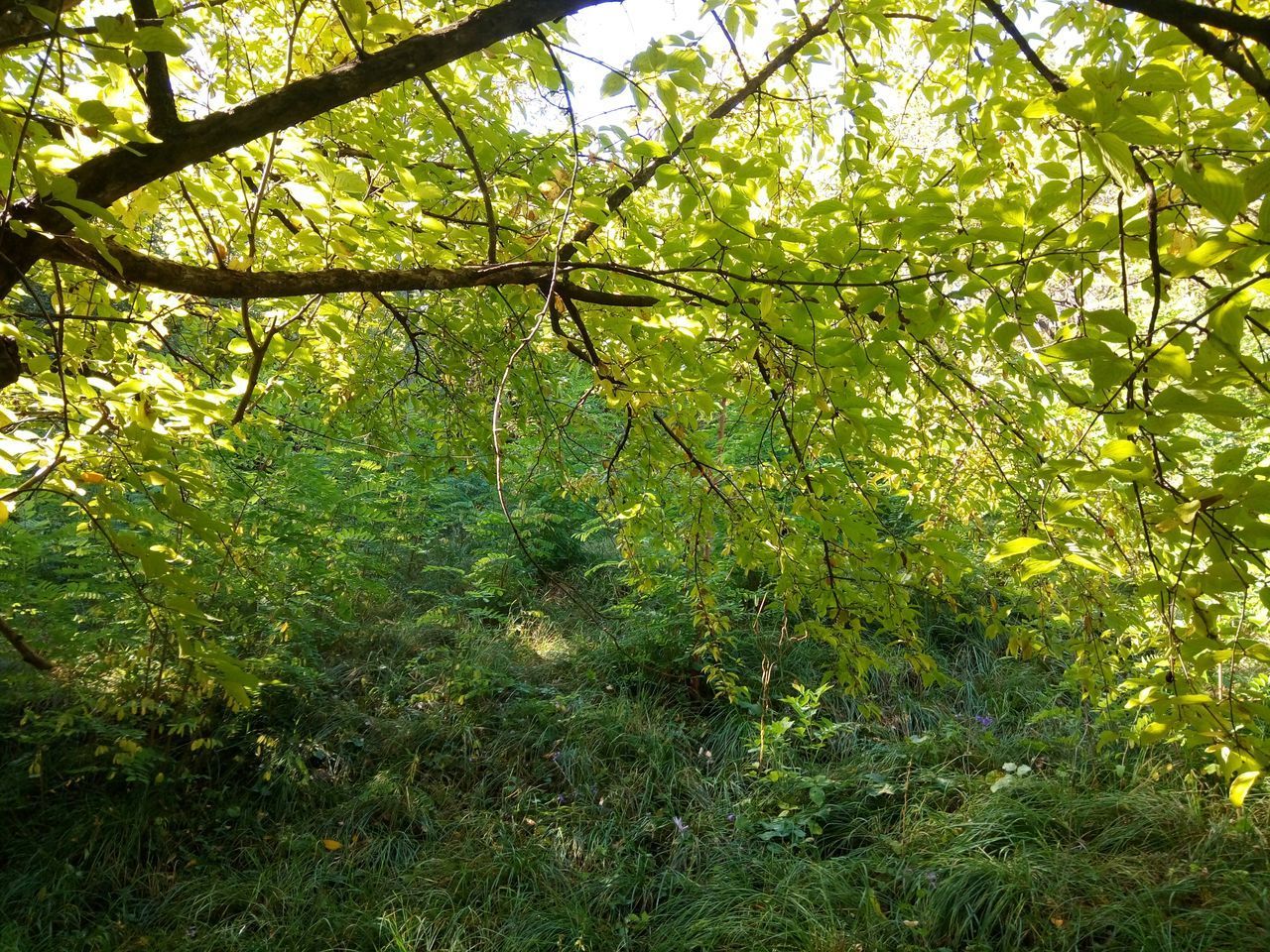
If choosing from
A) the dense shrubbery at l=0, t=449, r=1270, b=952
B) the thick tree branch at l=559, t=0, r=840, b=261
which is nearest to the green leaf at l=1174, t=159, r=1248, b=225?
the thick tree branch at l=559, t=0, r=840, b=261

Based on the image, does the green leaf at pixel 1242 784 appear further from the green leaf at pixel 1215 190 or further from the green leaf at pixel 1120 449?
Answer: the green leaf at pixel 1215 190

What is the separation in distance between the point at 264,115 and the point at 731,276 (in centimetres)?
79

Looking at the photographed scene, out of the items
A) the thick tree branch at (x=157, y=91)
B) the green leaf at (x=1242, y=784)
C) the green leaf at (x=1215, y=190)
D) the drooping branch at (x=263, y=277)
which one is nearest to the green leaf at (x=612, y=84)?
the drooping branch at (x=263, y=277)

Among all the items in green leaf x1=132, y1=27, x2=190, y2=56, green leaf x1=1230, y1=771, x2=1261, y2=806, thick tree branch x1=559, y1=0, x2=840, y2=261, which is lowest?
green leaf x1=1230, y1=771, x2=1261, y2=806

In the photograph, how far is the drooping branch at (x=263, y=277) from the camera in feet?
4.14

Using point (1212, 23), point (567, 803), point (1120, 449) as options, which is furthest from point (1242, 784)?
point (567, 803)

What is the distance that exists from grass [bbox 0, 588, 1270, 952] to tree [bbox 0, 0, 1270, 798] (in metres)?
1.09

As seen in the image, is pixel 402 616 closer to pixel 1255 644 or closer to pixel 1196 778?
pixel 1196 778

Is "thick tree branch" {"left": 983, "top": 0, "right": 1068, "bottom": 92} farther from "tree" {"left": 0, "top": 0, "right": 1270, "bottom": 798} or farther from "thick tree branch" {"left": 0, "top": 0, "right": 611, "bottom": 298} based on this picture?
"thick tree branch" {"left": 0, "top": 0, "right": 611, "bottom": 298}

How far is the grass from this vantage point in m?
2.94

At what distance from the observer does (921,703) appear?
4465 mm

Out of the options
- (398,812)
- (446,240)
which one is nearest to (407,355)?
(446,240)

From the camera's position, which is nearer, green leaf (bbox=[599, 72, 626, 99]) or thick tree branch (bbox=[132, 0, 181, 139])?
thick tree branch (bbox=[132, 0, 181, 139])

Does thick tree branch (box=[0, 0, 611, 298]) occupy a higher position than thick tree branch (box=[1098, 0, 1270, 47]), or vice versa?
thick tree branch (box=[0, 0, 611, 298])
